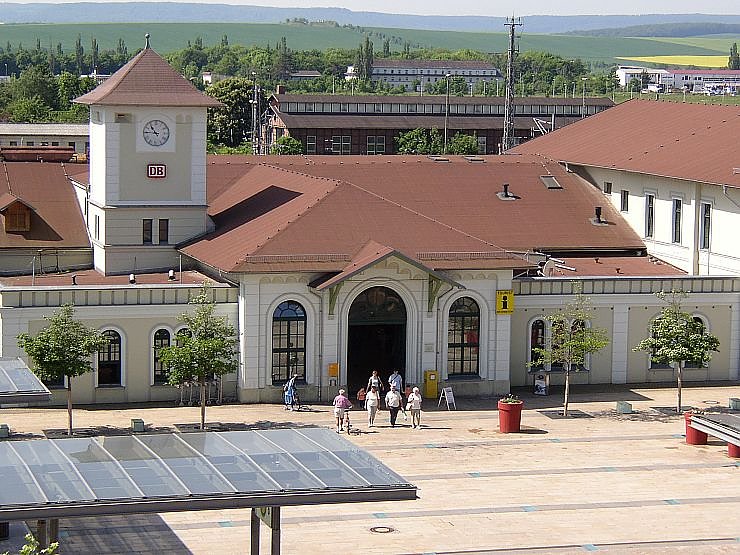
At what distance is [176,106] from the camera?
57281mm

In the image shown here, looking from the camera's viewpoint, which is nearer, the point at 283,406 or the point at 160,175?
the point at 283,406

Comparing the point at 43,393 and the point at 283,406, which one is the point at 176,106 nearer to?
the point at 283,406

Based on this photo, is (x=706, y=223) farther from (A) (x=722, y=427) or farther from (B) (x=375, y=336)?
(A) (x=722, y=427)

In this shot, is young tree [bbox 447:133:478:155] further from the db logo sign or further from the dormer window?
the db logo sign

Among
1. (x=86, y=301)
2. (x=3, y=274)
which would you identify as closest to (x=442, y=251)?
(x=86, y=301)

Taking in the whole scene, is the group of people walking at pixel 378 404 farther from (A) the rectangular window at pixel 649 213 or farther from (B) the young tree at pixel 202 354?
(A) the rectangular window at pixel 649 213

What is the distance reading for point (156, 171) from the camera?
58.2m

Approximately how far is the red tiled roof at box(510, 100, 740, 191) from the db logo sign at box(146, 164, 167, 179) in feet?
62.6

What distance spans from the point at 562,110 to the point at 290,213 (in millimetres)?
115197

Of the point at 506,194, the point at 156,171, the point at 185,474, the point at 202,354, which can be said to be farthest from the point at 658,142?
the point at 185,474

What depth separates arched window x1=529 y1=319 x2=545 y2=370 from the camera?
55.0 m

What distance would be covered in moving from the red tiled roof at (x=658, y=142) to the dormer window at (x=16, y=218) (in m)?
23.6

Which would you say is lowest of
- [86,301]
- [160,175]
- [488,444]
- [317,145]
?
[488,444]

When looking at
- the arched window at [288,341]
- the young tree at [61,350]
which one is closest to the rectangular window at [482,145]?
the arched window at [288,341]
